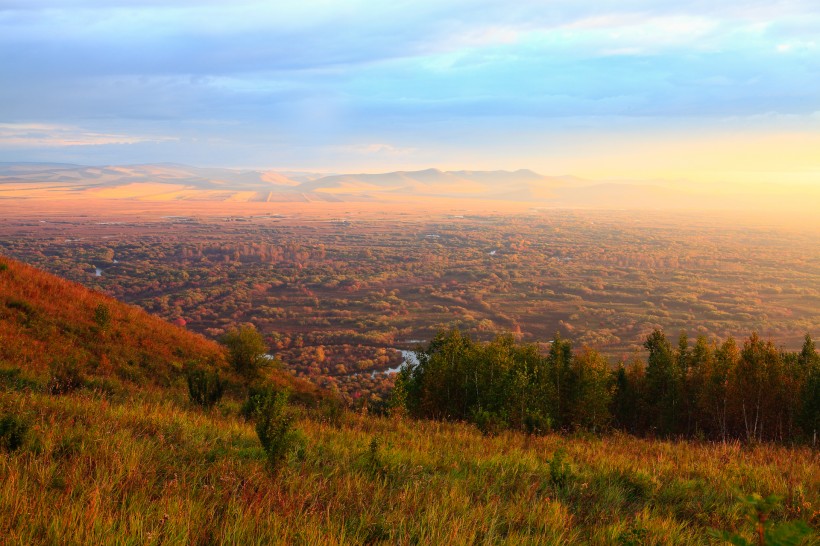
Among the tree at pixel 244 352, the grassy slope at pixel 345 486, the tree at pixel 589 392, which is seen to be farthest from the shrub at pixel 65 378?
the tree at pixel 589 392

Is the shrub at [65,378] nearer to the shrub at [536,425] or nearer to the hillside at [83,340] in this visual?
the hillside at [83,340]

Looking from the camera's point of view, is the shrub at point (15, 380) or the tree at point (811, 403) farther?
the tree at point (811, 403)

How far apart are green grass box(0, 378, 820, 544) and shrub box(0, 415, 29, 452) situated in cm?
14

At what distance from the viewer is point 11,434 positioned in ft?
13.2

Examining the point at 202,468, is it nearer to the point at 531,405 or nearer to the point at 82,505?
the point at 82,505

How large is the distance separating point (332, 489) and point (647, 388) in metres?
28.4

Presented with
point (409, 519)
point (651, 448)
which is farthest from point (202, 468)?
point (651, 448)

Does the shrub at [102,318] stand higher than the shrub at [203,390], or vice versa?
the shrub at [102,318]

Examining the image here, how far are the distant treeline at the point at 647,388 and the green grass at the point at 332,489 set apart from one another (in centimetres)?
1289

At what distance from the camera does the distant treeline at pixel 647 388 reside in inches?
845

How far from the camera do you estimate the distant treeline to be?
21453mm

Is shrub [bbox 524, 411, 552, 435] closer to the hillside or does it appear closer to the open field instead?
the hillside

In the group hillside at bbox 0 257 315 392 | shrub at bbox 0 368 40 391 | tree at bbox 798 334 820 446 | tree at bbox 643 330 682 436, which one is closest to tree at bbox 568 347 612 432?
tree at bbox 643 330 682 436

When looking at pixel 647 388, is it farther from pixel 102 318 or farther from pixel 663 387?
pixel 102 318
